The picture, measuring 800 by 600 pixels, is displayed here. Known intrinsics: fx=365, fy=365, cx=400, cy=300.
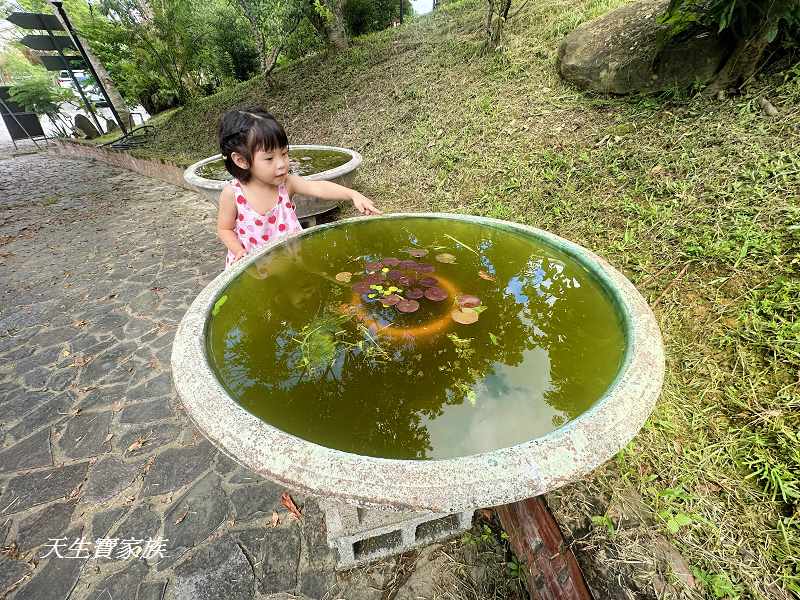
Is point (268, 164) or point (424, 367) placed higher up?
point (268, 164)

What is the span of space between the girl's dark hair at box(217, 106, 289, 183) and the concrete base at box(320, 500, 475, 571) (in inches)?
69.9

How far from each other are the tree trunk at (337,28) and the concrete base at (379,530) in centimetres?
927

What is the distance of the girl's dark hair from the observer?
1.87 metres

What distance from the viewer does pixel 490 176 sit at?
389cm

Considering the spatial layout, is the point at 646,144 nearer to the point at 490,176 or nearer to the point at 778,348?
the point at 490,176

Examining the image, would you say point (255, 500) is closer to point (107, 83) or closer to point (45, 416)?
point (45, 416)

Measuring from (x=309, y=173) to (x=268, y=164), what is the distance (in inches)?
85.4

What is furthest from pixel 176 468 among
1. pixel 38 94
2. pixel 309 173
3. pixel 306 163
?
pixel 38 94

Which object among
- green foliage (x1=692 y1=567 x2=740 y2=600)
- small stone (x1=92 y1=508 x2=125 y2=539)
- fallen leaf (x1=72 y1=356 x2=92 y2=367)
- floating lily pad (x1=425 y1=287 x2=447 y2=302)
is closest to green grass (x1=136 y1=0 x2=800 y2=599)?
green foliage (x1=692 y1=567 x2=740 y2=600)

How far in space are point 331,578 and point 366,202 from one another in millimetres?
1906

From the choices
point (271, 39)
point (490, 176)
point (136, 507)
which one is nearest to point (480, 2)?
point (271, 39)

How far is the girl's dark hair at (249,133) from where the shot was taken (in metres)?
1.87

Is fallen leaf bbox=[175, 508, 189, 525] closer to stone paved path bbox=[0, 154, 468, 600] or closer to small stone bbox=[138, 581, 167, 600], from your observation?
stone paved path bbox=[0, 154, 468, 600]

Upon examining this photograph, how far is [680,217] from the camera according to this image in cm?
254
